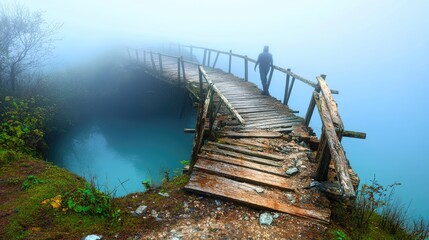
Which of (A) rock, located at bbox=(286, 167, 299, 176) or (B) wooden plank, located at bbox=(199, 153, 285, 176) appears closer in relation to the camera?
(A) rock, located at bbox=(286, 167, 299, 176)

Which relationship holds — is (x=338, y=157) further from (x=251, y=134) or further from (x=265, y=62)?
(x=265, y=62)

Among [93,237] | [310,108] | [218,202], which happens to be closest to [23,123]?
[93,237]

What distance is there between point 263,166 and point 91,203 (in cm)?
301

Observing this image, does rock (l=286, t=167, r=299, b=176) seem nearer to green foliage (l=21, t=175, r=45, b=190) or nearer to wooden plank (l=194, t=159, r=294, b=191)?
wooden plank (l=194, t=159, r=294, b=191)

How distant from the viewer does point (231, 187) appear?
166 inches

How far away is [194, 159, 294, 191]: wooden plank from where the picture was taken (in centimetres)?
430

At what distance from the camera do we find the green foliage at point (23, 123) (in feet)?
25.6

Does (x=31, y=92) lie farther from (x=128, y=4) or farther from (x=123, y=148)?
(x=128, y=4)

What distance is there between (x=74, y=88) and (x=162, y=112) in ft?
19.5

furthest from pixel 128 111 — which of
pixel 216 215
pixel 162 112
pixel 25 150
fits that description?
pixel 216 215

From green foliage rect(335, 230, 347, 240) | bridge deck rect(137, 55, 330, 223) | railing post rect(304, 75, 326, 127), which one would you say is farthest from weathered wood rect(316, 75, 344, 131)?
green foliage rect(335, 230, 347, 240)

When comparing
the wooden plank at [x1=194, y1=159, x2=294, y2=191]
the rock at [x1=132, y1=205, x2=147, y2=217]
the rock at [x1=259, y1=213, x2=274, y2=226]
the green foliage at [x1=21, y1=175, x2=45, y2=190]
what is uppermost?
the wooden plank at [x1=194, y1=159, x2=294, y2=191]

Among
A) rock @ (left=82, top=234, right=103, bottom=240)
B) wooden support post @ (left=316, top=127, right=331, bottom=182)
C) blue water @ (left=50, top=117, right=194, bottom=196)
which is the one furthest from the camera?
blue water @ (left=50, top=117, right=194, bottom=196)

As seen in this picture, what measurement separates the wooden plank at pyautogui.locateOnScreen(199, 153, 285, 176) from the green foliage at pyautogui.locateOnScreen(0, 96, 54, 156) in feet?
19.7
